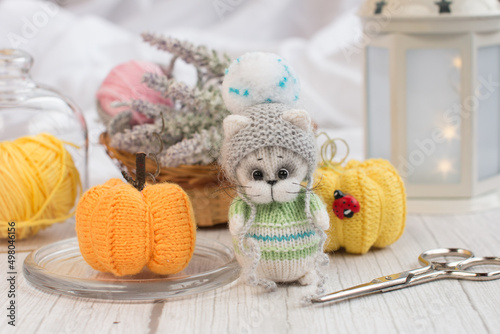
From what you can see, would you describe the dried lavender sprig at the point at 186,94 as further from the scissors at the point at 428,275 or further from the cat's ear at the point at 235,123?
the scissors at the point at 428,275

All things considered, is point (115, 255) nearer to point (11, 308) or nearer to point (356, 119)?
point (11, 308)

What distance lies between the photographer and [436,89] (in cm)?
129

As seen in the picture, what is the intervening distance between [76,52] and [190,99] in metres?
1.08

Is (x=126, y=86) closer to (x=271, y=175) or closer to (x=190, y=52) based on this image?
(x=190, y=52)

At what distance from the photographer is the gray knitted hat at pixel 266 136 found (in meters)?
0.89

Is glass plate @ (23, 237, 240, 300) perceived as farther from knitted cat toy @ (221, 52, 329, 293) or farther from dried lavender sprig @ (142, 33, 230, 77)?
dried lavender sprig @ (142, 33, 230, 77)

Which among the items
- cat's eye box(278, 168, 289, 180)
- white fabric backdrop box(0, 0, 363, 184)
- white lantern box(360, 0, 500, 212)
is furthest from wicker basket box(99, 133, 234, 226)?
white fabric backdrop box(0, 0, 363, 184)

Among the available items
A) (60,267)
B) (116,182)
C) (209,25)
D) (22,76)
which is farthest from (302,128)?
(209,25)

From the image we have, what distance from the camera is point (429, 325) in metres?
0.82

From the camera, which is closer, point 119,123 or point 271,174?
point 271,174

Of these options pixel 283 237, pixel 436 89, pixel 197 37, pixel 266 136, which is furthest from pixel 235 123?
pixel 197 37

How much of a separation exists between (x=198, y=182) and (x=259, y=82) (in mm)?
339

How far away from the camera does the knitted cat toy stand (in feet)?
2.93

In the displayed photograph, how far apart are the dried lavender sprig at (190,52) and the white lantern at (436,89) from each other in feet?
1.07
